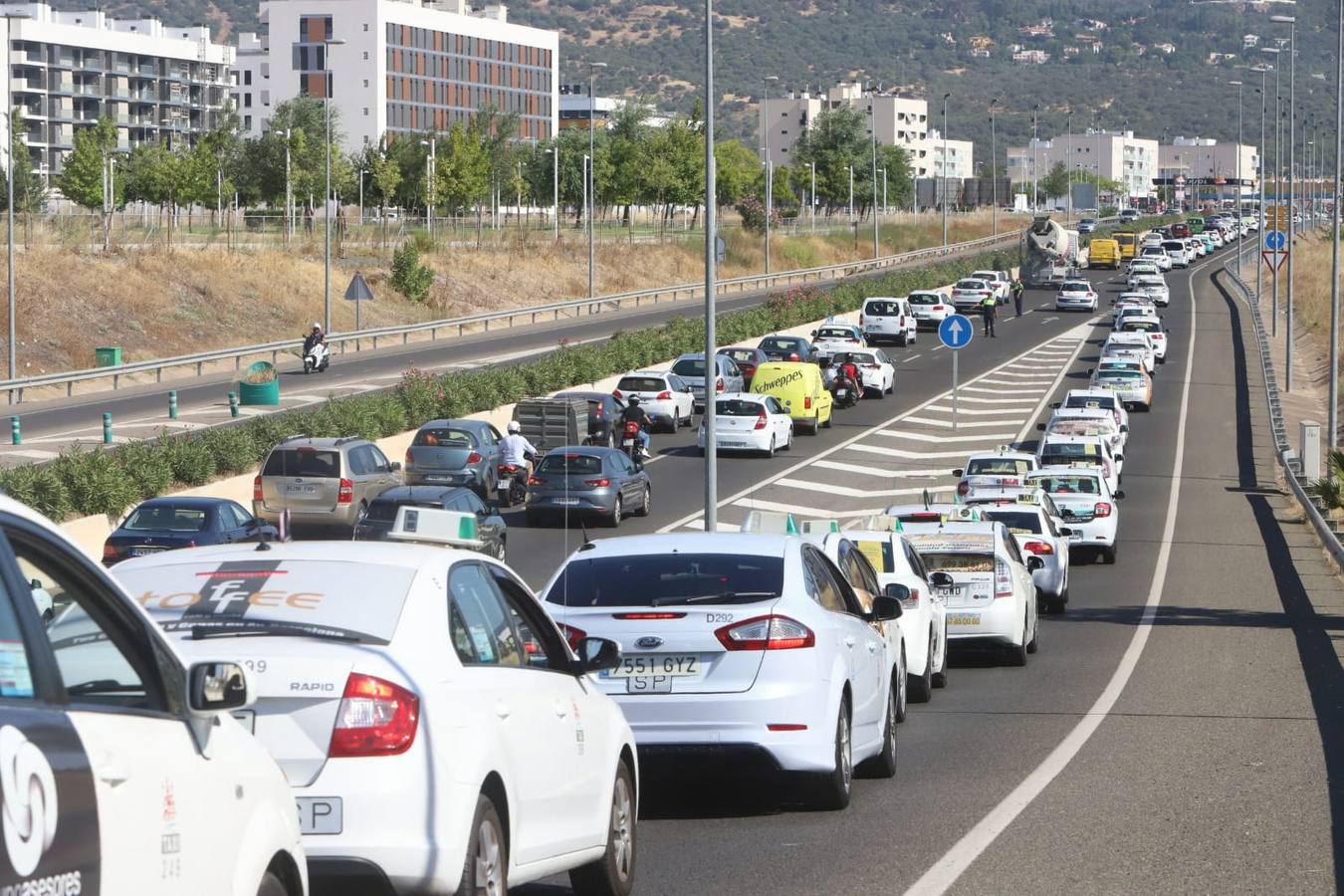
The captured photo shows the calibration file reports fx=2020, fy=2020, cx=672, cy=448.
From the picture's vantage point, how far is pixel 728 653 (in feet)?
35.4

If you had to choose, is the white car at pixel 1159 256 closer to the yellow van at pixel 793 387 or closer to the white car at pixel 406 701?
the yellow van at pixel 793 387

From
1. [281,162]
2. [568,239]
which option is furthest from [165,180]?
[568,239]

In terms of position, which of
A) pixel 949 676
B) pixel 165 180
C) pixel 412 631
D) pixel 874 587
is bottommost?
pixel 949 676

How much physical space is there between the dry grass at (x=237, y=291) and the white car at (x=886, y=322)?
18.0m

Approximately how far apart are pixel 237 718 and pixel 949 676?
1338 centimetres

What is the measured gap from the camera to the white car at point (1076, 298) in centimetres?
8706

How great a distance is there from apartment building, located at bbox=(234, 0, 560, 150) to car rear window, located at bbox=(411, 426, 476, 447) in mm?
104331

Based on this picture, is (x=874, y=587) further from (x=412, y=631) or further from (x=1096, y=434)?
(x=1096, y=434)

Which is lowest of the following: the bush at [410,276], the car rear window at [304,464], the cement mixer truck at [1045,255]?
the car rear window at [304,464]

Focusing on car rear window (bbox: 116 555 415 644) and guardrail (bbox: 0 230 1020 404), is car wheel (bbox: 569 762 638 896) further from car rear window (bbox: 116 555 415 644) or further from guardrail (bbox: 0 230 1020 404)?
guardrail (bbox: 0 230 1020 404)

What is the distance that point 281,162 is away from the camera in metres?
103

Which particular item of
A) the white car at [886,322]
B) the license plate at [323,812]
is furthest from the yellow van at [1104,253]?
the license plate at [323,812]

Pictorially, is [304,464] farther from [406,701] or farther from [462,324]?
[462,324]

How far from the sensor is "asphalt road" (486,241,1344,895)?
9.65 m
